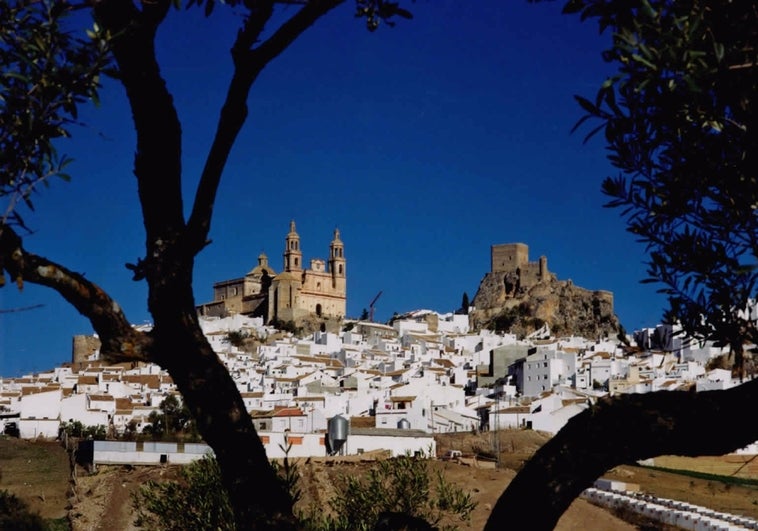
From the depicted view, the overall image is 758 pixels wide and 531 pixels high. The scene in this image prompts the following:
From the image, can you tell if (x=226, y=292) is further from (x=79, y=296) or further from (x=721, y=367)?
(x=79, y=296)

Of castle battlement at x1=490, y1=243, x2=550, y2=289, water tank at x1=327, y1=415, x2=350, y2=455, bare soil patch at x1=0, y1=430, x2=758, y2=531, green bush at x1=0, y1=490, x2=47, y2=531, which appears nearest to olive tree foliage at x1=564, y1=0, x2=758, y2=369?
bare soil patch at x1=0, y1=430, x2=758, y2=531

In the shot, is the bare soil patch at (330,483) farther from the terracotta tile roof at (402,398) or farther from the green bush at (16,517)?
the terracotta tile roof at (402,398)

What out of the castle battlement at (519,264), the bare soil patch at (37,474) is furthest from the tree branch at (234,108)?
the castle battlement at (519,264)

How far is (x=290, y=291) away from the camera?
373 feet

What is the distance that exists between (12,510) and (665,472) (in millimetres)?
25379

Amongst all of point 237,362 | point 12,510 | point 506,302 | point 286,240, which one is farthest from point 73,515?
point 286,240

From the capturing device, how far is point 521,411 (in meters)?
49.6

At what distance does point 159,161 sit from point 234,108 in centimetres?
38

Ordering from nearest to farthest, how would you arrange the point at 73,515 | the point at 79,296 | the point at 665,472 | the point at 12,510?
the point at 79,296 < the point at 73,515 < the point at 12,510 < the point at 665,472

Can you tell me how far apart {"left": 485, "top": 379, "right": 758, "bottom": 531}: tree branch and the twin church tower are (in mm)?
108224

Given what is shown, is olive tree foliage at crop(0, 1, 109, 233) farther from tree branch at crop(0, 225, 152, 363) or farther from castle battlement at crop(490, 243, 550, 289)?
castle battlement at crop(490, 243, 550, 289)

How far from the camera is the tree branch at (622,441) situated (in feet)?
11.9

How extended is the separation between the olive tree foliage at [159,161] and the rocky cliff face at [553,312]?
100552 mm

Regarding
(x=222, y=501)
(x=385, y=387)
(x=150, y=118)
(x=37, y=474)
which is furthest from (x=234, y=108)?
(x=385, y=387)
